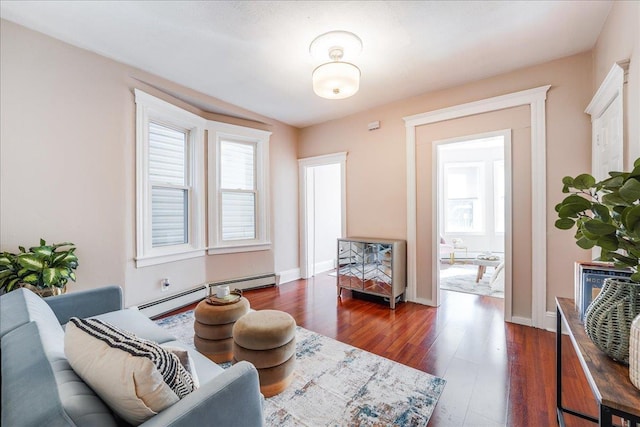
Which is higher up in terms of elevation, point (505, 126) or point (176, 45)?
point (176, 45)

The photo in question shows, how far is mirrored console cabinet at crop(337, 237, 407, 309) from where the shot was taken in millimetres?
3438

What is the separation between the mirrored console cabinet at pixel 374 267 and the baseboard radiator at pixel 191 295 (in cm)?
130

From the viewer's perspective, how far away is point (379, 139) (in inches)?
154

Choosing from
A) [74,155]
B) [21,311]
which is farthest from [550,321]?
[74,155]

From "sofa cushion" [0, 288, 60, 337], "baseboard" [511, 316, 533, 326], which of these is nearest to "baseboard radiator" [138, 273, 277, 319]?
"sofa cushion" [0, 288, 60, 337]

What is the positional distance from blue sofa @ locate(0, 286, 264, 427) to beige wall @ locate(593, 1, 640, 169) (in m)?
2.51

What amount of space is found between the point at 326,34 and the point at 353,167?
7.08 feet

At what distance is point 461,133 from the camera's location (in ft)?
10.6

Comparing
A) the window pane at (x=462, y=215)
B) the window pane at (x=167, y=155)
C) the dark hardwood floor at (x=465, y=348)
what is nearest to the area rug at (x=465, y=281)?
the dark hardwood floor at (x=465, y=348)

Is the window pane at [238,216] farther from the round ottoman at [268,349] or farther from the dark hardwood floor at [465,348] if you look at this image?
the round ottoman at [268,349]

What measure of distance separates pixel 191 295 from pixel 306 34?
129 inches

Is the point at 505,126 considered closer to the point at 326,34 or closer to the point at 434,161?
the point at 434,161

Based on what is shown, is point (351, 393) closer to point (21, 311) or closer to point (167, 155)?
point (21, 311)

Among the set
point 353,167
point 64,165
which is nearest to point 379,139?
point 353,167
